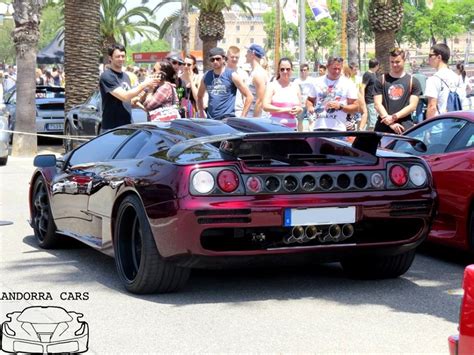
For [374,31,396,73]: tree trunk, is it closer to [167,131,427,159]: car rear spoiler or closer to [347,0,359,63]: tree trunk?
[347,0,359,63]: tree trunk

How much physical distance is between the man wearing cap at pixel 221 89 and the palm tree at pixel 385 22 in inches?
624

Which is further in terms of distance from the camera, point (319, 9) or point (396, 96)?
point (319, 9)

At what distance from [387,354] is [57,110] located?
18.9 meters

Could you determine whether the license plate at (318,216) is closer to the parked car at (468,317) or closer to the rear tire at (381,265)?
the rear tire at (381,265)

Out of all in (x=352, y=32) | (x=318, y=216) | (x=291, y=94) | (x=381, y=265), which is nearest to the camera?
(x=318, y=216)

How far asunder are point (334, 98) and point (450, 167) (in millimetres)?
3505

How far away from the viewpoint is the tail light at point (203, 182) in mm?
6375

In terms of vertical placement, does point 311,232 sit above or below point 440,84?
below

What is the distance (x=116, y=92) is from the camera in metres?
11.1

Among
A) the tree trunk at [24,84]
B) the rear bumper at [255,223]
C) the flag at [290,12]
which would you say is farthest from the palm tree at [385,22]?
the rear bumper at [255,223]

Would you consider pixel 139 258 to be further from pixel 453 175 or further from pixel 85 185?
pixel 453 175

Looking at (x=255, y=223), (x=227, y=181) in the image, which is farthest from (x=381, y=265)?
(x=227, y=181)

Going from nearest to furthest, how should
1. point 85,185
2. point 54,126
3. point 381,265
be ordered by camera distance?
1. point 381,265
2. point 85,185
3. point 54,126

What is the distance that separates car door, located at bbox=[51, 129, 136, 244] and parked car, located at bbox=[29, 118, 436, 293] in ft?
0.22
